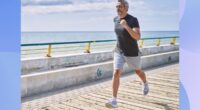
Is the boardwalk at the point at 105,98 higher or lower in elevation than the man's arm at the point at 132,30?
lower

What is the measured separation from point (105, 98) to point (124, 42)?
129 centimetres

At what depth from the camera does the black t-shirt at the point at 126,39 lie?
5.04 m

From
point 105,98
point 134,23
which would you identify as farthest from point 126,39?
point 105,98

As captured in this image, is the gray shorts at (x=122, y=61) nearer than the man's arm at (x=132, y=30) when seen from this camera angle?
No

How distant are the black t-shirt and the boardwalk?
3.02 ft

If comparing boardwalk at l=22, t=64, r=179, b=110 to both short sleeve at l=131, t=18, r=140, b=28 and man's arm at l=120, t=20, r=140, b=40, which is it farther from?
short sleeve at l=131, t=18, r=140, b=28

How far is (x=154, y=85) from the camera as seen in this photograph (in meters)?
7.33

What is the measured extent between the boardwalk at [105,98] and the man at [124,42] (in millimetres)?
532

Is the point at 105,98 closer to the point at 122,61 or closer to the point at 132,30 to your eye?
the point at 122,61

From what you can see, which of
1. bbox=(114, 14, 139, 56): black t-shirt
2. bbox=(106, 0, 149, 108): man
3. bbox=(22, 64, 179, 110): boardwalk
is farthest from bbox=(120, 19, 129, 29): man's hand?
bbox=(22, 64, 179, 110): boardwalk

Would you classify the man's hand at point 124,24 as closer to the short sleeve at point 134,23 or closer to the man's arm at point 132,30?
the man's arm at point 132,30

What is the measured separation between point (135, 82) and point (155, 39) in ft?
35.4

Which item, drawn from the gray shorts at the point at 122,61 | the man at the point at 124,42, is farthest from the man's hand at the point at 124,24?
the gray shorts at the point at 122,61
